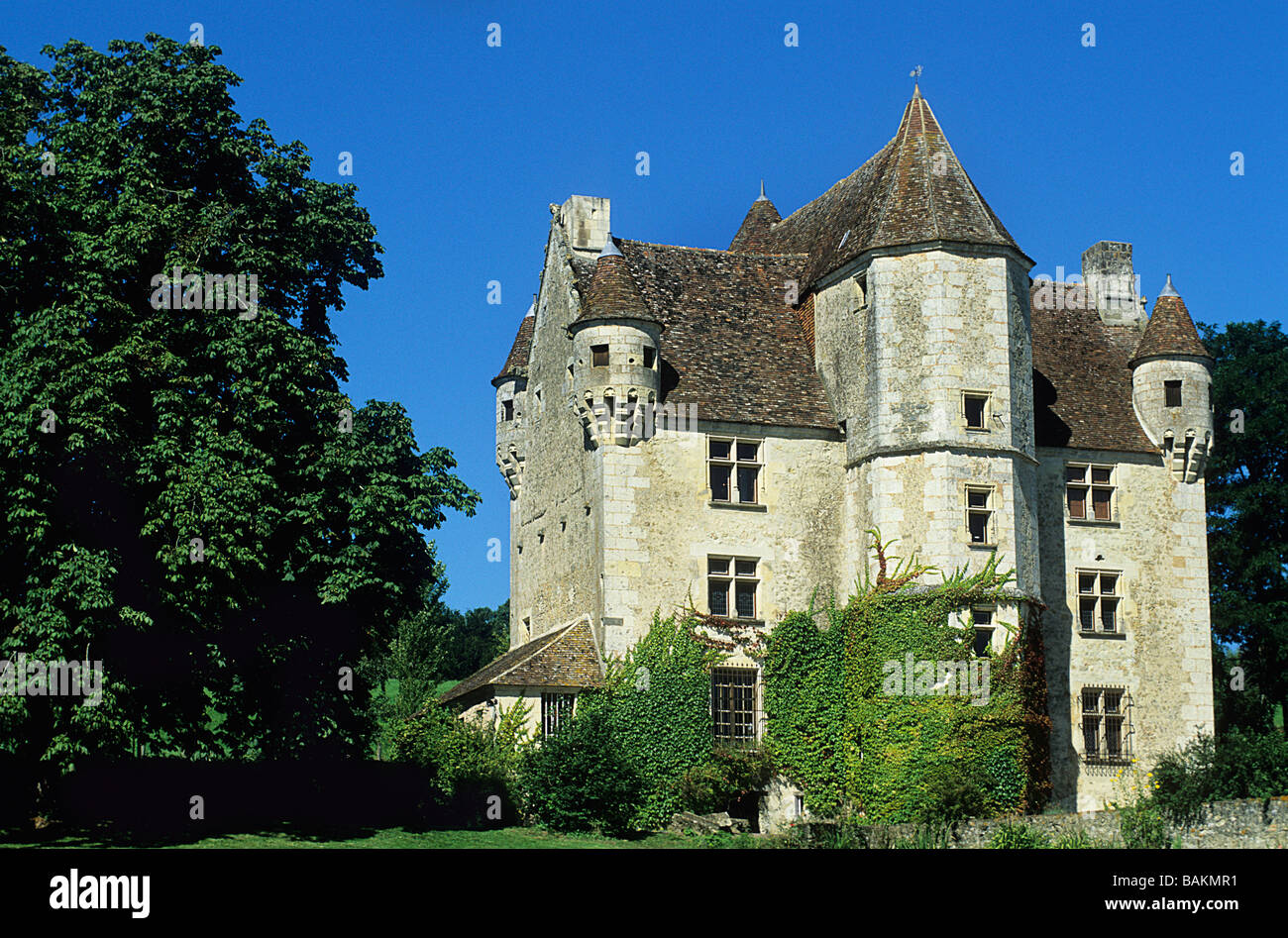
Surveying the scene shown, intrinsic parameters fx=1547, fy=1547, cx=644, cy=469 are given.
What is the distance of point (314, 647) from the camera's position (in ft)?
108

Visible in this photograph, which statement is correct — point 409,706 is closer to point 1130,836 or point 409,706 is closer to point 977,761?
point 977,761

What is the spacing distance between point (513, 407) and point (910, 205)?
45.6ft

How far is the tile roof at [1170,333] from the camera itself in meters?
41.8

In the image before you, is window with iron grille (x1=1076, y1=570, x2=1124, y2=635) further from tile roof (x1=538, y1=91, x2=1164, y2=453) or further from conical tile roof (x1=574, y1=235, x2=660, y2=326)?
conical tile roof (x1=574, y1=235, x2=660, y2=326)

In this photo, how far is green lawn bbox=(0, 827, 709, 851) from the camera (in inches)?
1086

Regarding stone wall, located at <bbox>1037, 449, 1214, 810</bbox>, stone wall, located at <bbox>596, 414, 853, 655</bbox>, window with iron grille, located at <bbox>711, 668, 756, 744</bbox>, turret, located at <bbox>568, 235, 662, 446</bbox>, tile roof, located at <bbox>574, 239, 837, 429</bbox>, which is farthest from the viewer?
stone wall, located at <bbox>1037, 449, 1214, 810</bbox>

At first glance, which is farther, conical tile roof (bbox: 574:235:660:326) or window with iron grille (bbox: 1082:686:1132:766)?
window with iron grille (bbox: 1082:686:1132:766)

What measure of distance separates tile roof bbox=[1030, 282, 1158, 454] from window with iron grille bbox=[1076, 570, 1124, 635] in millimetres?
3383

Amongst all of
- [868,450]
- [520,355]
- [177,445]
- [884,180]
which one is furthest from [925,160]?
[177,445]

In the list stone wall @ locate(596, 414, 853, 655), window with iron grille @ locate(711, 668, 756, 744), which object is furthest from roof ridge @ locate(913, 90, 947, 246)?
window with iron grille @ locate(711, 668, 756, 744)

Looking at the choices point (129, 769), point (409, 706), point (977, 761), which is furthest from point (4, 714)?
point (409, 706)

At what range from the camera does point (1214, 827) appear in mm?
28391
